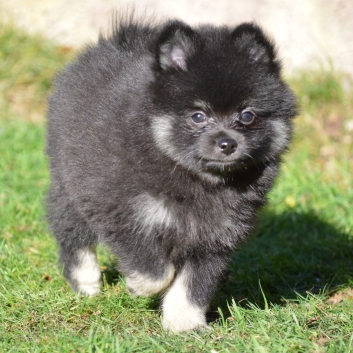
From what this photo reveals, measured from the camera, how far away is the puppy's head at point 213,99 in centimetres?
364

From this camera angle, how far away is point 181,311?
3967 mm

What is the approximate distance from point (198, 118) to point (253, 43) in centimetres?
57

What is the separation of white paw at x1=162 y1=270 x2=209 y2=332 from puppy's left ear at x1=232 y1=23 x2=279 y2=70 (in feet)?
4.48

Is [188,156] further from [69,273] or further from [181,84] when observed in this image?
[69,273]

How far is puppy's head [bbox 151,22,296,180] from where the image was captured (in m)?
3.64

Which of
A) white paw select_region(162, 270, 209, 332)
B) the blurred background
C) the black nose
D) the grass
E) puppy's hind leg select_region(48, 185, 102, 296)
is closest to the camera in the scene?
the black nose

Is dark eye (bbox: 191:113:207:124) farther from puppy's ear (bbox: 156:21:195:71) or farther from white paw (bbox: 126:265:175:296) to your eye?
white paw (bbox: 126:265:175:296)

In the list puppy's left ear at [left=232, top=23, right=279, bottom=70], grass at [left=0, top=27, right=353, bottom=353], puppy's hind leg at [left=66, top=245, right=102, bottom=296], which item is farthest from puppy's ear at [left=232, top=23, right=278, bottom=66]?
puppy's hind leg at [left=66, top=245, right=102, bottom=296]

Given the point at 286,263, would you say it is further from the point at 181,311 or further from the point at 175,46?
the point at 175,46

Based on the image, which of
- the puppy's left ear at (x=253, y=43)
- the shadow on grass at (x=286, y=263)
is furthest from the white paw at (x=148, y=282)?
the puppy's left ear at (x=253, y=43)

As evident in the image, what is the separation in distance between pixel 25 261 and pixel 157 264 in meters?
1.50

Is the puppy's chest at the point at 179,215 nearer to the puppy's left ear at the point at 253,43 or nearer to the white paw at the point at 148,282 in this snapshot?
the white paw at the point at 148,282

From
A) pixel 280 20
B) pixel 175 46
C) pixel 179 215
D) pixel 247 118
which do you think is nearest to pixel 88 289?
pixel 179 215

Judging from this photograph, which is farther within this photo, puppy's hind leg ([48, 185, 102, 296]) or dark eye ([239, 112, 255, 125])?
puppy's hind leg ([48, 185, 102, 296])
